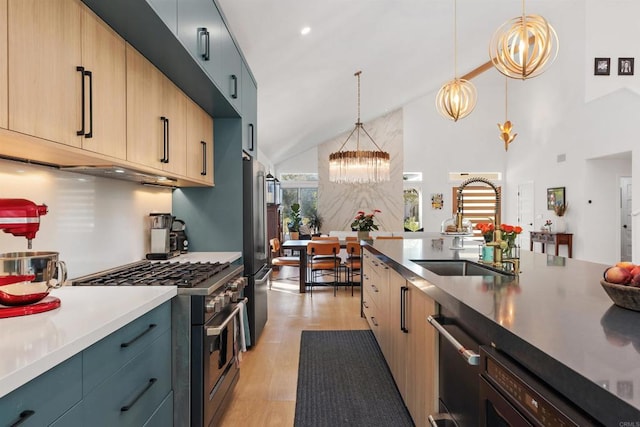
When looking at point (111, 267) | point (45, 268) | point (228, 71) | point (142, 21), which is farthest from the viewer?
point (228, 71)

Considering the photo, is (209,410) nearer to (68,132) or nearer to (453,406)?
(453,406)

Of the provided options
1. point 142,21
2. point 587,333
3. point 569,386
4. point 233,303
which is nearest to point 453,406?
point 587,333

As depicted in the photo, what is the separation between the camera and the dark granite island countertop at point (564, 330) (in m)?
0.63

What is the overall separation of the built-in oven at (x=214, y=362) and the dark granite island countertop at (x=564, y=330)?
1.07m

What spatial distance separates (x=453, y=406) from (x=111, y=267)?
200cm

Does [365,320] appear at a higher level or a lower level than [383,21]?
lower

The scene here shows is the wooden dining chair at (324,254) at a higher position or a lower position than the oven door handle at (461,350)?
lower

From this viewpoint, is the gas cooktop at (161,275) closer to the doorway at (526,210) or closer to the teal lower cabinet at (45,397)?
the teal lower cabinet at (45,397)

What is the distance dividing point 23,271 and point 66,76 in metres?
0.69

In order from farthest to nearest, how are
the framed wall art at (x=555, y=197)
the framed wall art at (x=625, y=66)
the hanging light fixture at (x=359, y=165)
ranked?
the framed wall art at (x=555, y=197) → the framed wall art at (x=625, y=66) → the hanging light fixture at (x=359, y=165)

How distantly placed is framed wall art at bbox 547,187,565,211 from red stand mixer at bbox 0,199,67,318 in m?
8.52

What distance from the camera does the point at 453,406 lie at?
4.64ft

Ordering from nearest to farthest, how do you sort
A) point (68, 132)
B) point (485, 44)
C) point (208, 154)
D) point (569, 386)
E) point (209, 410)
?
point (569, 386)
point (68, 132)
point (209, 410)
point (208, 154)
point (485, 44)

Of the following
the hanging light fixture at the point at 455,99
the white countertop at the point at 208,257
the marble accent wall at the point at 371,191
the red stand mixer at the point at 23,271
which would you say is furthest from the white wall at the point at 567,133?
the red stand mixer at the point at 23,271
